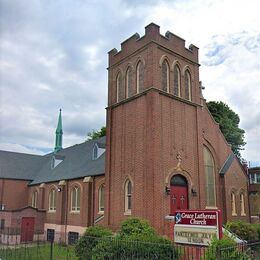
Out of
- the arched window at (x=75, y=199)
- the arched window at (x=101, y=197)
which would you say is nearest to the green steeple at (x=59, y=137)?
the arched window at (x=75, y=199)

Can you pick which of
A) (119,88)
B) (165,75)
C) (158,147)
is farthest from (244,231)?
(119,88)

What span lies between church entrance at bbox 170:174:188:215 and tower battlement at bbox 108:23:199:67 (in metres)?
7.97

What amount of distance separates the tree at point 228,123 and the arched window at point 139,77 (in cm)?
2339

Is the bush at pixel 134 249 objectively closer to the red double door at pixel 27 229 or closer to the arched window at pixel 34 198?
the red double door at pixel 27 229

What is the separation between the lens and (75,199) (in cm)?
2942

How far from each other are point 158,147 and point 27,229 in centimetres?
1987

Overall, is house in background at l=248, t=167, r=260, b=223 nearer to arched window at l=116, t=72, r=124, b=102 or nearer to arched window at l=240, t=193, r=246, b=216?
arched window at l=240, t=193, r=246, b=216

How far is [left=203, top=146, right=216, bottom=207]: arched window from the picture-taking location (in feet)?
72.0

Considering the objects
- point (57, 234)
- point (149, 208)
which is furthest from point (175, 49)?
point (57, 234)

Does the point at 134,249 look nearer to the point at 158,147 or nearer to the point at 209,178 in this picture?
the point at 158,147

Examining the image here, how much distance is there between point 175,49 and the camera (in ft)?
67.0

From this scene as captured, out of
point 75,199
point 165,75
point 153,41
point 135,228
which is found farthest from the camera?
point 75,199

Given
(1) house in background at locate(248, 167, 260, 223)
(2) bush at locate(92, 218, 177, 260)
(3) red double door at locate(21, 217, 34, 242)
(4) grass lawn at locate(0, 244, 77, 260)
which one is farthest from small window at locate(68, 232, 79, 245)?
(1) house in background at locate(248, 167, 260, 223)

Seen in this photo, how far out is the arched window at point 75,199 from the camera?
28966 millimetres
